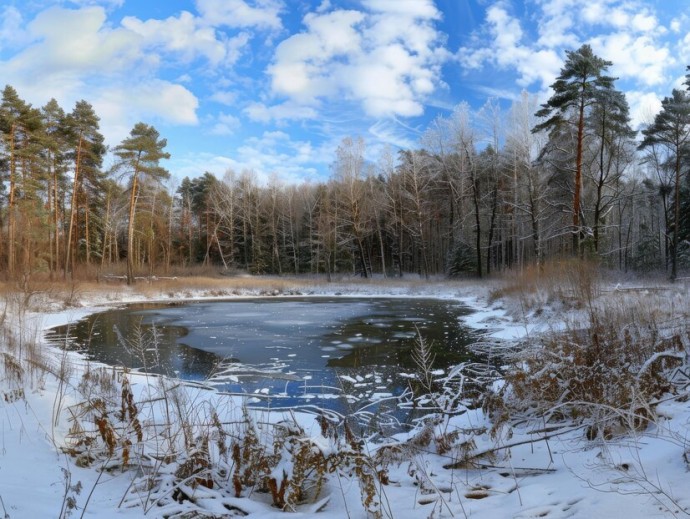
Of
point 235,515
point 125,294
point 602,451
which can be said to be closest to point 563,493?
point 602,451

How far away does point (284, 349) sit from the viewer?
9930mm

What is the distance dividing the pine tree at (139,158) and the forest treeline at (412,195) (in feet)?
0.31

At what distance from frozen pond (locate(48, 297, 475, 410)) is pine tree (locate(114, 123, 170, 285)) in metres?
14.9

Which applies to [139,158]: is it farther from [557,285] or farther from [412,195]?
[557,285]

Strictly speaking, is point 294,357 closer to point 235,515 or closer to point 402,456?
point 402,456

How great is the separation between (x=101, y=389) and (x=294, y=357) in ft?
14.0

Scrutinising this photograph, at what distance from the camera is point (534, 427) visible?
4.11 meters

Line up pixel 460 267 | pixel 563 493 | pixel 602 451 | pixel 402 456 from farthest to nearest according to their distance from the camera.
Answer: pixel 460 267, pixel 402 456, pixel 602 451, pixel 563 493

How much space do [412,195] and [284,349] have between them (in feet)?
85.9

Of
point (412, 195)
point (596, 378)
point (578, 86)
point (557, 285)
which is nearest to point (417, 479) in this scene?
point (596, 378)

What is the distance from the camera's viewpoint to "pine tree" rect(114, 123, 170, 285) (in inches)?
1166

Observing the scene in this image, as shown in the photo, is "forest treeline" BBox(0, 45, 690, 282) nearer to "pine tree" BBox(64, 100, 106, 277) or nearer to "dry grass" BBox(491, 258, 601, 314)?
"pine tree" BBox(64, 100, 106, 277)

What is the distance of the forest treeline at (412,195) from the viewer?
21.7m

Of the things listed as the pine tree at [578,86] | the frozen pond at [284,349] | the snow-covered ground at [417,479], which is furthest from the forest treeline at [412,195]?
the snow-covered ground at [417,479]
